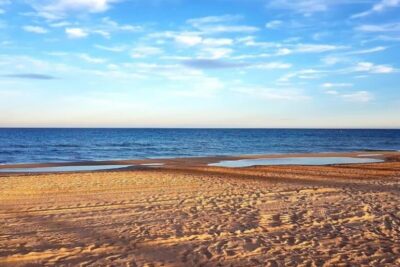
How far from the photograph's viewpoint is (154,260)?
618cm

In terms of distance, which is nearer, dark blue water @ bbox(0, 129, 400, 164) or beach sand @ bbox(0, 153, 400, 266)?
beach sand @ bbox(0, 153, 400, 266)

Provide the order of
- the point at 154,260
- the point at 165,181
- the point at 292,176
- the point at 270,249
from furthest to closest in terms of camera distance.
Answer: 1. the point at 292,176
2. the point at 165,181
3. the point at 270,249
4. the point at 154,260

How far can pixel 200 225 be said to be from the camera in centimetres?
831

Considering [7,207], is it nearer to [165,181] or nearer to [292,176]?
[165,181]

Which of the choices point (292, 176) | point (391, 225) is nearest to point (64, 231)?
point (391, 225)

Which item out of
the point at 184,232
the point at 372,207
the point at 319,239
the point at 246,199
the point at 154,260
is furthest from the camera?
the point at 246,199

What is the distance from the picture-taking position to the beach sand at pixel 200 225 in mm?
6328

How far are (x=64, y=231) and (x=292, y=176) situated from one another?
1242cm

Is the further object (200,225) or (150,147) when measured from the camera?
(150,147)

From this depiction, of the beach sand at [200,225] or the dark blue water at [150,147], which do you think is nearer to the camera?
the beach sand at [200,225]

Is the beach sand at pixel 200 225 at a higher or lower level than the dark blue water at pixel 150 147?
higher

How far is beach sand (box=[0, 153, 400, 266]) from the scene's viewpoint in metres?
6.33

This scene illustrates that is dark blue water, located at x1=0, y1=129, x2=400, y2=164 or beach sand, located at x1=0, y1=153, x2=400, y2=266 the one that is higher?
beach sand, located at x1=0, y1=153, x2=400, y2=266

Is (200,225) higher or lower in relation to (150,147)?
higher
